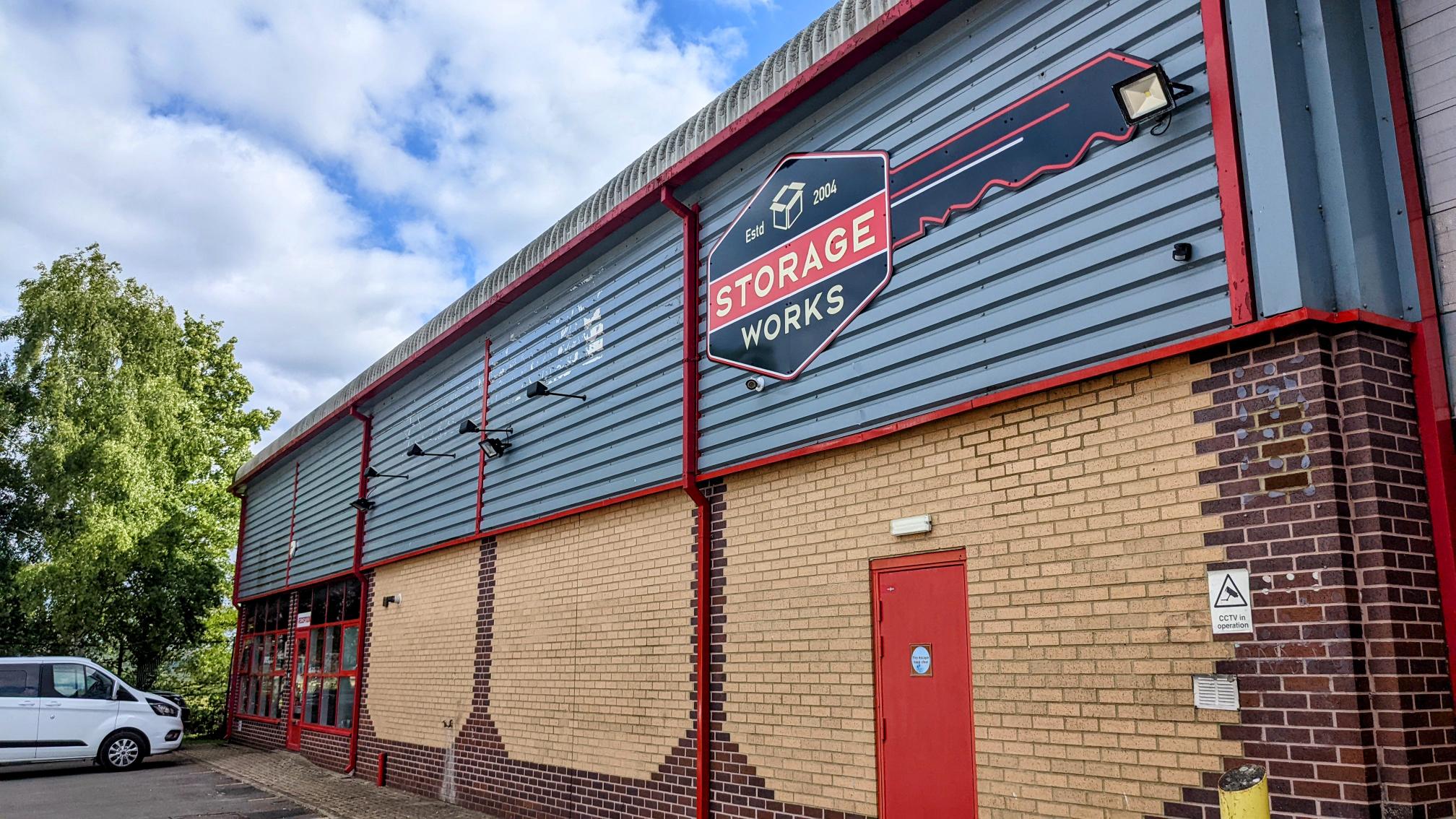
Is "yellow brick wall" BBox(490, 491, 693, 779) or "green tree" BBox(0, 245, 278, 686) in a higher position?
"green tree" BBox(0, 245, 278, 686)

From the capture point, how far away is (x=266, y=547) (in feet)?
72.2

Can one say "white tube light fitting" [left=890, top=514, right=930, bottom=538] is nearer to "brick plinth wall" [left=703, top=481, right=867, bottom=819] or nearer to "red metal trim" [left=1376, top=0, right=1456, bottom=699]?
"brick plinth wall" [left=703, top=481, right=867, bottom=819]

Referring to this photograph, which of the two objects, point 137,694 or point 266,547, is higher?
point 266,547

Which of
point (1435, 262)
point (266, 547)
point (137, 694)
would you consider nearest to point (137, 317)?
point (266, 547)

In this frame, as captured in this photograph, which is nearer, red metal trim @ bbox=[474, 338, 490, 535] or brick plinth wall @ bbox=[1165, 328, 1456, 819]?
brick plinth wall @ bbox=[1165, 328, 1456, 819]

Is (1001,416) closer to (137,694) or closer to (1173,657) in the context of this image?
(1173,657)

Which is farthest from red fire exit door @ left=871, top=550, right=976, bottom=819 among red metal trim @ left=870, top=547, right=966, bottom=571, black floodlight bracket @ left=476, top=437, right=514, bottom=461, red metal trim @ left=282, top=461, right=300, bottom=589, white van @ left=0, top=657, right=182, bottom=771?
red metal trim @ left=282, top=461, right=300, bottom=589

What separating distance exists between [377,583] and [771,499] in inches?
375

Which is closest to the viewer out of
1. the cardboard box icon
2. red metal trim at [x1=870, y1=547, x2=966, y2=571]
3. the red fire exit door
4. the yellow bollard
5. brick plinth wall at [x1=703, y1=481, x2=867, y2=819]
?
the yellow bollard

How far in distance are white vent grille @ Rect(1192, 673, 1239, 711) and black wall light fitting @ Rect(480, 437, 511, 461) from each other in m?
8.51

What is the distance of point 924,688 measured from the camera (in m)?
6.47

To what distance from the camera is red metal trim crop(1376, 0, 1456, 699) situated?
4.63 m

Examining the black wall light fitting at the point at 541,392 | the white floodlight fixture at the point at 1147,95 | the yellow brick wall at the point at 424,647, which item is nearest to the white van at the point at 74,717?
the yellow brick wall at the point at 424,647

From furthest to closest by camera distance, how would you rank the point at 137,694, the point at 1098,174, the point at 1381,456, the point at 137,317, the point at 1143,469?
the point at 137,317 → the point at 137,694 → the point at 1098,174 → the point at 1143,469 → the point at 1381,456
